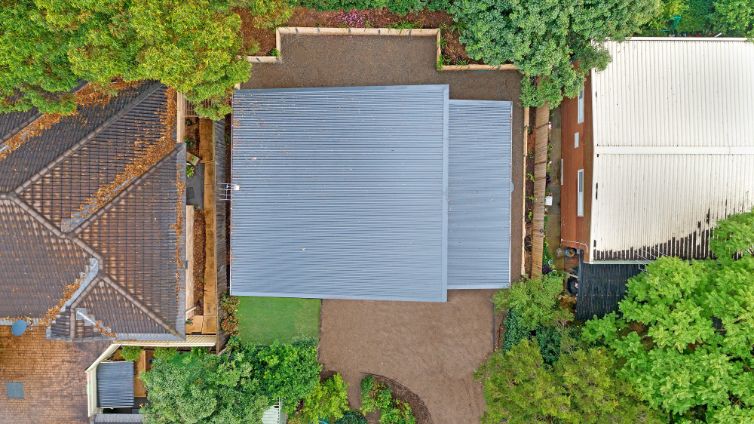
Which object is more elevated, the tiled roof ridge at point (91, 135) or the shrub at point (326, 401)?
the tiled roof ridge at point (91, 135)

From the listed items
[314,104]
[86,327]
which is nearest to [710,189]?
[314,104]

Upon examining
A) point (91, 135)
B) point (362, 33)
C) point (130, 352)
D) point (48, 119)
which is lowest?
point (130, 352)

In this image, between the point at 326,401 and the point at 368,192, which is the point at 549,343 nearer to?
the point at 326,401

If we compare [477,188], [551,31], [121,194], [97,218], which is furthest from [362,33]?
[97,218]

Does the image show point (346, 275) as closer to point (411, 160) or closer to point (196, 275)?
point (411, 160)

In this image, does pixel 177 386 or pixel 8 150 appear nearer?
pixel 8 150

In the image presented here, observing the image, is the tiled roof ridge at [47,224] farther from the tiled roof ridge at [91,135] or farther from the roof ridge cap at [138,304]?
the roof ridge cap at [138,304]

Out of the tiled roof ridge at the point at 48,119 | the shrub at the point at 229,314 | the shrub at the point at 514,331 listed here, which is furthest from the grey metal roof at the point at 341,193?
the tiled roof ridge at the point at 48,119
